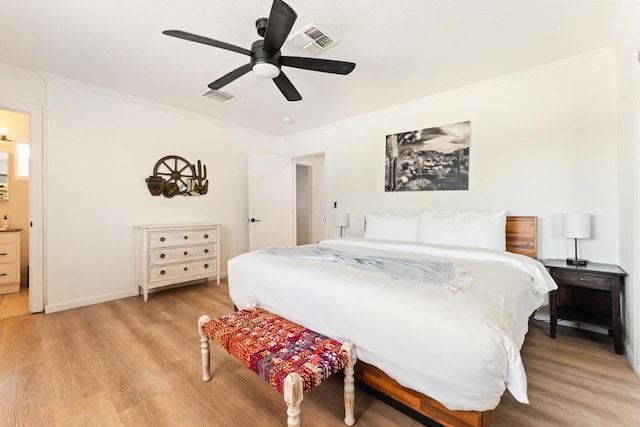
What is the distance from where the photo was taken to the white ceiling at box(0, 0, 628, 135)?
6.11 feet

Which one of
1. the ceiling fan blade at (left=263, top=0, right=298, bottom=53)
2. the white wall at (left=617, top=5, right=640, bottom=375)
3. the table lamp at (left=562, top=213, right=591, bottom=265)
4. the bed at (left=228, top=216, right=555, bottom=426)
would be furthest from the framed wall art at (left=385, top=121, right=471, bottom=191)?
the ceiling fan blade at (left=263, top=0, right=298, bottom=53)

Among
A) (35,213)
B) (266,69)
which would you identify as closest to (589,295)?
(266,69)

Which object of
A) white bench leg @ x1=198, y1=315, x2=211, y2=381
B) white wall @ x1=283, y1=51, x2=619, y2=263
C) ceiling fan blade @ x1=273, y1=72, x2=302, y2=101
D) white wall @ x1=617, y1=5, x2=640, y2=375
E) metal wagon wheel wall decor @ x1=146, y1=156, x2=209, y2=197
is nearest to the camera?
white bench leg @ x1=198, y1=315, x2=211, y2=381

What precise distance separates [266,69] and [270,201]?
9.97 ft

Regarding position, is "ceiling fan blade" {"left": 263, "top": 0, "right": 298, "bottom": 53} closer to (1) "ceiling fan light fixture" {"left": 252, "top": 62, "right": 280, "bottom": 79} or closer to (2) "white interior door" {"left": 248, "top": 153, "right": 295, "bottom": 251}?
(1) "ceiling fan light fixture" {"left": 252, "top": 62, "right": 280, "bottom": 79}

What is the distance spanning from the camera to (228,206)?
14.6 ft

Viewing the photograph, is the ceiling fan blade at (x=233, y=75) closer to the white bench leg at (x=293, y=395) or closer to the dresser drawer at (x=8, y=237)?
the white bench leg at (x=293, y=395)

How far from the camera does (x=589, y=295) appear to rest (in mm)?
2463

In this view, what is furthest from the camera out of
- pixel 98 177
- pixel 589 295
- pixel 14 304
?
pixel 98 177

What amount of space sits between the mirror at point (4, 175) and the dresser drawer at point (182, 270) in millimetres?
2571

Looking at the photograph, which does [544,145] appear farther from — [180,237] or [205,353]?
[180,237]

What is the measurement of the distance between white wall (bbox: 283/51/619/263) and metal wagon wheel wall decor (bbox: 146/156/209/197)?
9.49ft

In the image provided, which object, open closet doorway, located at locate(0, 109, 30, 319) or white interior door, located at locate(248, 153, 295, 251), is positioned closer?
open closet doorway, located at locate(0, 109, 30, 319)

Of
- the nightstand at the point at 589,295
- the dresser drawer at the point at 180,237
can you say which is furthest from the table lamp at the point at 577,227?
the dresser drawer at the point at 180,237
